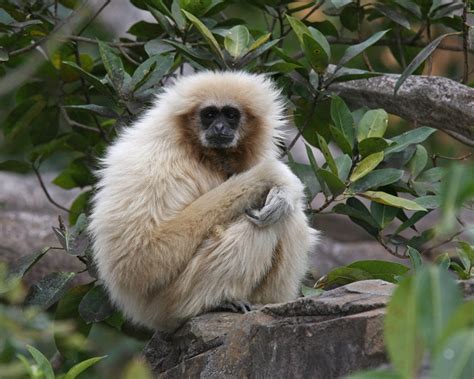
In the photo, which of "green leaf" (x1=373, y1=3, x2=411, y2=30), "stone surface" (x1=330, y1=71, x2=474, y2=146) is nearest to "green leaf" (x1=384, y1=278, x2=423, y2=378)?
"stone surface" (x1=330, y1=71, x2=474, y2=146)

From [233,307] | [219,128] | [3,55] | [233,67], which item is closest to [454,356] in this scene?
[233,307]

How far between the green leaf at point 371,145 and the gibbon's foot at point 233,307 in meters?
1.27

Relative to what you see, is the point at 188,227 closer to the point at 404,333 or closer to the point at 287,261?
the point at 287,261

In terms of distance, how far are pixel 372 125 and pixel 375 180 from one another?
400mm

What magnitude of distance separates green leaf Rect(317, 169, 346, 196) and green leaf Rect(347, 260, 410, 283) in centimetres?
46

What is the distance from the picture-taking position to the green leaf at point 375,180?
559cm

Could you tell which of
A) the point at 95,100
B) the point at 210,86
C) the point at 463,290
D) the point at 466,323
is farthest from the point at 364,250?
the point at 466,323

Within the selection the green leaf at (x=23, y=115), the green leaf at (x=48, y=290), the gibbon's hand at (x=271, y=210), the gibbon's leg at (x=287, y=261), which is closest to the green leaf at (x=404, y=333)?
the gibbon's hand at (x=271, y=210)

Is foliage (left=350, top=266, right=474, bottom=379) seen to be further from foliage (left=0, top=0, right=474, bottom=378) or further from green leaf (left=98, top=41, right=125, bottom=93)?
green leaf (left=98, top=41, right=125, bottom=93)

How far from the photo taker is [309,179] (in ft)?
19.8

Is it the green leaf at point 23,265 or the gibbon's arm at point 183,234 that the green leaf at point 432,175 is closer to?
the gibbon's arm at point 183,234

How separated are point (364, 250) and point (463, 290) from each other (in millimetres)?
7303

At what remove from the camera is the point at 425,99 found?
6230 millimetres

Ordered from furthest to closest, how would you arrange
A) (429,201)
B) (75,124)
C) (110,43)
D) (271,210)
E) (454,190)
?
1. (75,124)
2. (110,43)
3. (429,201)
4. (271,210)
5. (454,190)
